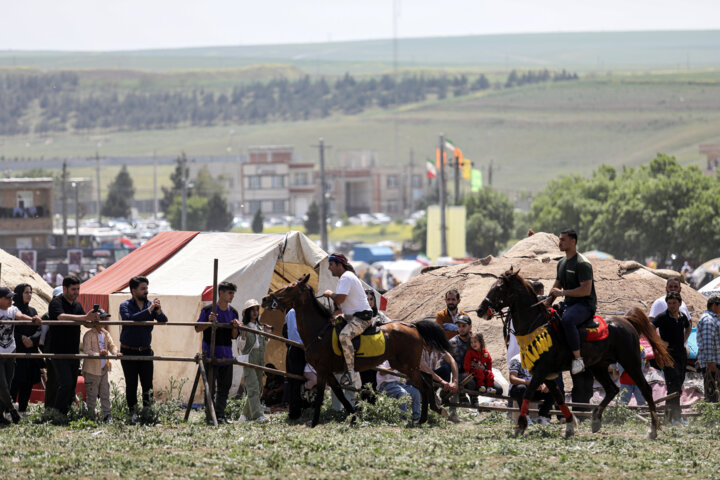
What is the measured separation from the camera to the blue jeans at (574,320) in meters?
12.6

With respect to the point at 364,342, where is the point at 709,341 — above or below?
below

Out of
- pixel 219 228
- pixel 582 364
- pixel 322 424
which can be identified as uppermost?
pixel 582 364

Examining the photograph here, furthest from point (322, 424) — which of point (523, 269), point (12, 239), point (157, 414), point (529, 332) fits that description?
point (12, 239)

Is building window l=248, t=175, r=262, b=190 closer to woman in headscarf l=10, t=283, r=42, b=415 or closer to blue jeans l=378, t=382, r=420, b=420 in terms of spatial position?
woman in headscarf l=10, t=283, r=42, b=415

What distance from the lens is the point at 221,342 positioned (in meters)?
14.1

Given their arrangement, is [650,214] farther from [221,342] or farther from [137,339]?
[137,339]

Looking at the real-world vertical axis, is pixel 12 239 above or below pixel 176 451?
below

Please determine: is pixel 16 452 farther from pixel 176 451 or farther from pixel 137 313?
pixel 137 313

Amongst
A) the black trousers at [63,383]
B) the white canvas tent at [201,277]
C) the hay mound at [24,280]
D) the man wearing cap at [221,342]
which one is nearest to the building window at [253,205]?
the hay mound at [24,280]

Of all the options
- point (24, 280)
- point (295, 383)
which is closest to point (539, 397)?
point (295, 383)

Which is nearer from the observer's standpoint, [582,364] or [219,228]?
[582,364]

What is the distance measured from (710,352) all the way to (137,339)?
7.31 metres

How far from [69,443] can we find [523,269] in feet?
35.7

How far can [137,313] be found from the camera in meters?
13.7
